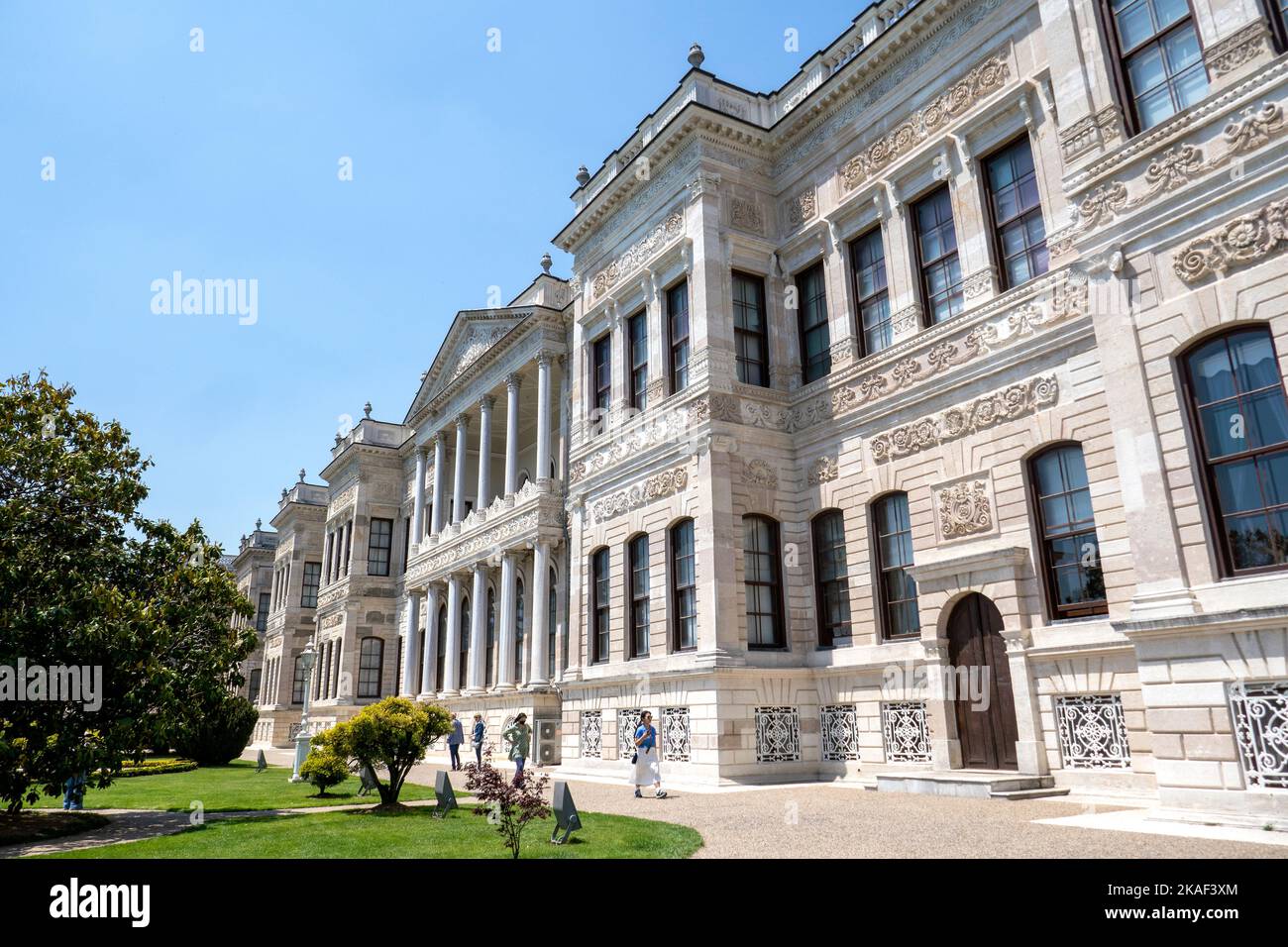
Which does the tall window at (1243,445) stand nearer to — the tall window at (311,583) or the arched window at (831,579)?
the arched window at (831,579)

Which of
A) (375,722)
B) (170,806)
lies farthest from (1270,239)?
(170,806)

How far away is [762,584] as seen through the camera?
17.6 m

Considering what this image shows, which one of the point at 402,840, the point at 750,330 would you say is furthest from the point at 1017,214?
the point at 402,840

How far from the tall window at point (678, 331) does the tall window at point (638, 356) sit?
1041 mm

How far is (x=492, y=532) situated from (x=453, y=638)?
4.84 meters

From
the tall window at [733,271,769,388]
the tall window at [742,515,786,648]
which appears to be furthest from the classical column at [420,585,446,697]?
the tall window at [733,271,769,388]

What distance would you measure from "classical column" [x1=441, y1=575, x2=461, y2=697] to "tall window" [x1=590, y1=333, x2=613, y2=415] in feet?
40.1

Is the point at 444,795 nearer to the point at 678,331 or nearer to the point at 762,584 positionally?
the point at 762,584

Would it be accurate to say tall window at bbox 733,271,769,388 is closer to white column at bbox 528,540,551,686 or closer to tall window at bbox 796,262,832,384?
tall window at bbox 796,262,832,384

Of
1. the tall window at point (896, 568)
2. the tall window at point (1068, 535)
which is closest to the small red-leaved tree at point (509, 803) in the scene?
the tall window at point (1068, 535)

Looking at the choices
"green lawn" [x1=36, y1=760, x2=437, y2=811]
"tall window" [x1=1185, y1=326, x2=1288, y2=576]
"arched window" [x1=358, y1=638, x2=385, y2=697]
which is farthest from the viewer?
"arched window" [x1=358, y1=638, x2=385, y2=697]

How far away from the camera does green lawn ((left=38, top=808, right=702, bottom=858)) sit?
29.1 feet

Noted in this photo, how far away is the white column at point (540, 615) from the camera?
2533 centimetres
